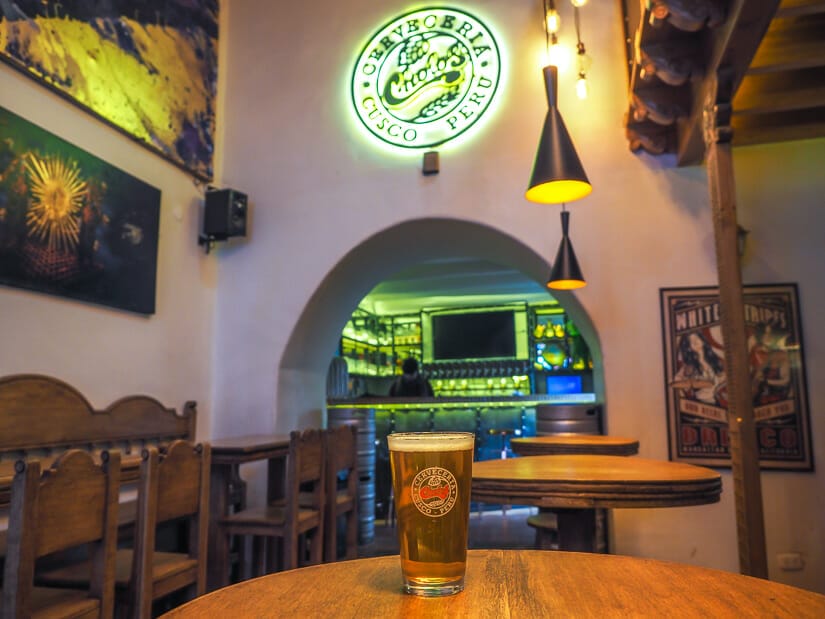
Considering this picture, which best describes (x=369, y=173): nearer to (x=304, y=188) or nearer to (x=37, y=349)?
(x=304, y=188)

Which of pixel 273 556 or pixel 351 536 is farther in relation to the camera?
pixel 351 536

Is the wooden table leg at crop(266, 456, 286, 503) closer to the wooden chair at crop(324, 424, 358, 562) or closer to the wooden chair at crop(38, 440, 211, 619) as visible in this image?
the wooden chair at crop(324, 424, 358, 562)

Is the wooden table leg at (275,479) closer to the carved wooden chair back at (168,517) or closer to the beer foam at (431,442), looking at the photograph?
the carved wooden chair back at (168,517)

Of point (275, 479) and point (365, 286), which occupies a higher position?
point (365, 286)

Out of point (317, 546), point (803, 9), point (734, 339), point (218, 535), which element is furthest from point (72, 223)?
point (803, 9)

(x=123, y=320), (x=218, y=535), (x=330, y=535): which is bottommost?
(x=330, y=535)

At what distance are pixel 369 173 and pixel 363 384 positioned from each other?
521 centimetres

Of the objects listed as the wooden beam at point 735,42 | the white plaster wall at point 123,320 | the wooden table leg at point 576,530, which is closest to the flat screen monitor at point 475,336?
the white plaster wall at point 123,320

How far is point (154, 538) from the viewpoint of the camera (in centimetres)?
234

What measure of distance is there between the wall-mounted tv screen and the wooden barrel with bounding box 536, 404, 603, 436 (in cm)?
521

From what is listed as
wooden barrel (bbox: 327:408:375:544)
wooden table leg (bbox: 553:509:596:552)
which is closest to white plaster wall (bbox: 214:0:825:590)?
wooden barrel (bbox: 327:408:375:544)

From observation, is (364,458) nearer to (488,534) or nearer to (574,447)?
(488,534)

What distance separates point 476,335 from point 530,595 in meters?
8.83

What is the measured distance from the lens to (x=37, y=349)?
10.3 feet
